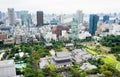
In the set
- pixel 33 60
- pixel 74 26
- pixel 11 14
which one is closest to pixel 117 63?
pixel 33 60

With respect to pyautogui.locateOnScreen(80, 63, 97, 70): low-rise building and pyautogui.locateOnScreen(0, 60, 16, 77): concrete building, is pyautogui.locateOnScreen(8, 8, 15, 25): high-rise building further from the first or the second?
pyautogui.locateOnScreen(80, 63, 97, 70): low-rise building

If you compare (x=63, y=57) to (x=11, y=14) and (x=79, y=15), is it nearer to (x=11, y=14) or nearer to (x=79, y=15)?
(x=11, y=14)

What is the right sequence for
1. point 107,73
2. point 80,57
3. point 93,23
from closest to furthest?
1. point 107,73
2. point 80,57
3. point 93,23

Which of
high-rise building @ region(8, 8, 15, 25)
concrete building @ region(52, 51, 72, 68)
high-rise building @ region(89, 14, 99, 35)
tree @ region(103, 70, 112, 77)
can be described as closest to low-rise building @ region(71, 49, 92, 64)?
concrete building @ region(52, 51, 72, 68)

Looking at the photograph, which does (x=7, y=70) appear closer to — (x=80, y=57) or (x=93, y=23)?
(x=80, y=57)

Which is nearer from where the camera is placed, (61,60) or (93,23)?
(61,60)

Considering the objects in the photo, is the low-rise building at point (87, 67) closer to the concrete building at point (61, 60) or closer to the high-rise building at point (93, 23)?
the concrete building at point (61, 60)

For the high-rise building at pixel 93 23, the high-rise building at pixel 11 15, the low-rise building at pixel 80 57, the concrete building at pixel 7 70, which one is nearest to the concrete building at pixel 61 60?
the low-rise building at pixel 80 57

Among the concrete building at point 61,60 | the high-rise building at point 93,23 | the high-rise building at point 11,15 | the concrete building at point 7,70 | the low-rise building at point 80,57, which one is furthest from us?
the high-rise building at point 11,15

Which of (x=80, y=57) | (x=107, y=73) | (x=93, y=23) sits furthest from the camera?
(x=93, y=23)

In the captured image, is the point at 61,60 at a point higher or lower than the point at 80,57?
higher

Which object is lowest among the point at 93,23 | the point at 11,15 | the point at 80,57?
the point at 80,57

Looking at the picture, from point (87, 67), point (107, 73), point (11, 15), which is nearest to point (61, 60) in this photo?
point (87, 67)
